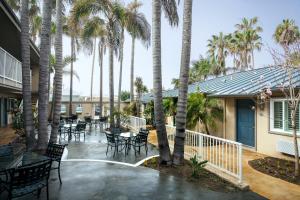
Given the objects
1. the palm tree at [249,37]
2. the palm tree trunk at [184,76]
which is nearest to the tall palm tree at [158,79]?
the palm tree trunk at [184,76]

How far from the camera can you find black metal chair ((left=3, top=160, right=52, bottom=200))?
14.7ft

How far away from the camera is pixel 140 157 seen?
9578mm

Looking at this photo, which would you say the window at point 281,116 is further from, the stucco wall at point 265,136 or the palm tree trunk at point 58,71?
the palm tree trunk at point 58,71

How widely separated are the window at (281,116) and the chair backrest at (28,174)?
8899 mm

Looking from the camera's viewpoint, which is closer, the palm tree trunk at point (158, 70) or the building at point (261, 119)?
the palm tree trunk at point (158, 70)

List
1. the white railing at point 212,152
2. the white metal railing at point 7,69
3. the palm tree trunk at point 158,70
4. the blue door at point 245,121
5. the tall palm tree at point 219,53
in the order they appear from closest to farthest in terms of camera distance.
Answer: the white railing at point 212,152 < the palm tree trunk at point 158,70 < the white metal railing at point 7,69 < the blue door at point 245,121 < the tall palm tree at point 219,53

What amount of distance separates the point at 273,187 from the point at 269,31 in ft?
94.6

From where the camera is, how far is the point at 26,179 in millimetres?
4676

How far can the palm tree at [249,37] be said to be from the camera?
101 feet

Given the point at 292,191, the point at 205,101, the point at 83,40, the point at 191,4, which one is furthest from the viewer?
the point at 83,40

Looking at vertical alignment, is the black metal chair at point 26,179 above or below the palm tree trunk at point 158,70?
below

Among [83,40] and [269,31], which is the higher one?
[269,31]

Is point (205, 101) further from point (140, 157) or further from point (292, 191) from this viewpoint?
point (292, 191)

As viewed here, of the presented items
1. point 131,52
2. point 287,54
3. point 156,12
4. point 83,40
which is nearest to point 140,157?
point 156,12
